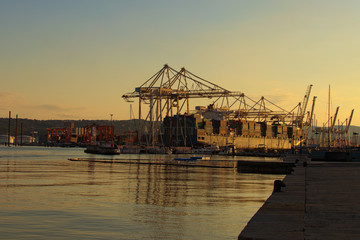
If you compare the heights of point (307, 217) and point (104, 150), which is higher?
point (307, 217)

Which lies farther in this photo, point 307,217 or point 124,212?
point 124,212

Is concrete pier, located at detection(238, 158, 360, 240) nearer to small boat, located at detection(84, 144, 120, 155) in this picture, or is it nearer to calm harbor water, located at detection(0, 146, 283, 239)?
calm harbor water, located at detection(0, 146, 283, 239)

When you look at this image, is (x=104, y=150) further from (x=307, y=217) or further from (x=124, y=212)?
(x=307, y=217)

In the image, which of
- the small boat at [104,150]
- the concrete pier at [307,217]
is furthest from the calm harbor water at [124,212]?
the small boat at [104,150]

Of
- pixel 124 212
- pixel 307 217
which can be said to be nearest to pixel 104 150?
pixel 124 212

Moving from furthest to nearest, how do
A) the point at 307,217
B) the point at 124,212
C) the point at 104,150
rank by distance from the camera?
1. the point at 104,150
2. the point at 124,212
3. the point at 307,217

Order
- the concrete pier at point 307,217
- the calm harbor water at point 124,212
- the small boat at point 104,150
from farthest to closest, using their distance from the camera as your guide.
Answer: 1. the small boat at point 104,150
2. the calm harbor water at point 124,212
3. the concrete pier at point 307,217

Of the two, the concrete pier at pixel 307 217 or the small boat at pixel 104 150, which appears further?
the small boat at pixel 104 150

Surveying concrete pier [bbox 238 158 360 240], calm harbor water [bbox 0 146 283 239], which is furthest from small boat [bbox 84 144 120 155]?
concrete pier [bbox 238 158 360 240]

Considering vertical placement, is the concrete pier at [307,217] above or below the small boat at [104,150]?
above

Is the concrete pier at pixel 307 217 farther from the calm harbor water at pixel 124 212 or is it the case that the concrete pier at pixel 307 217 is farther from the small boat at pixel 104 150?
the small boat at pixel 104 150

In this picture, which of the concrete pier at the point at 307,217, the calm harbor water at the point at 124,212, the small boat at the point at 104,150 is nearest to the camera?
the concrete pier at the point at 307,217

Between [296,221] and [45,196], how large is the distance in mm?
16340

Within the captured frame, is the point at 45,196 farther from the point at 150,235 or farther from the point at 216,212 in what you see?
the point at 150,235
